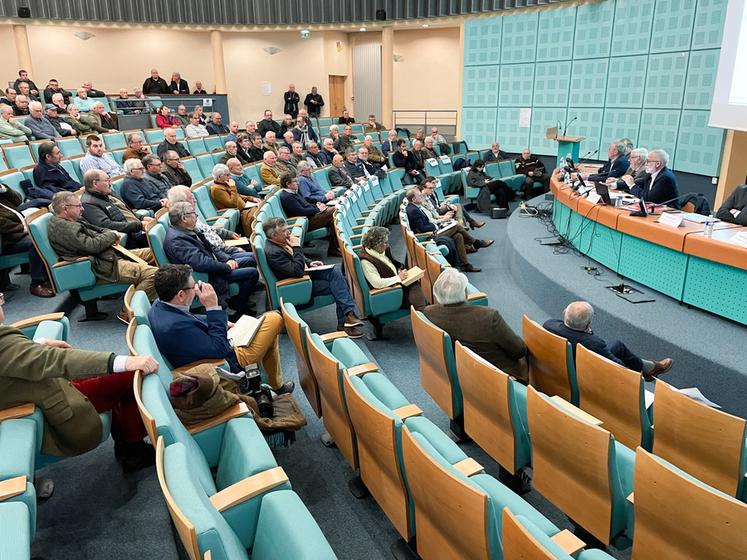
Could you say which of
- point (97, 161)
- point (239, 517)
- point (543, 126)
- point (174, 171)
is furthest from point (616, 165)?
point (239, 517)

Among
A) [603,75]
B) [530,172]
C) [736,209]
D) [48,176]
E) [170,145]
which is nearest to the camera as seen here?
[736,209]

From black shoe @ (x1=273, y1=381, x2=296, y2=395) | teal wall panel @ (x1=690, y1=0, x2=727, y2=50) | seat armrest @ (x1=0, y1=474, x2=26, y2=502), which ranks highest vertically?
teal wall panel @ (x1=690, y1=0, x2=727, y2=50)

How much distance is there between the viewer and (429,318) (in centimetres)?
311

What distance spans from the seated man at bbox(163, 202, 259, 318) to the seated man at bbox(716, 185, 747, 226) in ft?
13.1

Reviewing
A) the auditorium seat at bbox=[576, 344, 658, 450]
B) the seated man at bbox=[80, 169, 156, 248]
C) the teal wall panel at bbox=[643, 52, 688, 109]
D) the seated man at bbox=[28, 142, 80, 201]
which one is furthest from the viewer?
the teal wall panel at bbox=[643, 52, 688, 109]

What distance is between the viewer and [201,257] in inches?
162

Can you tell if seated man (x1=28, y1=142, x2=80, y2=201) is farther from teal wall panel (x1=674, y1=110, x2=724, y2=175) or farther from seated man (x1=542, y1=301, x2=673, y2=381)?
teal wall panel (x1=674, y1=110, x2=724, y2=175)

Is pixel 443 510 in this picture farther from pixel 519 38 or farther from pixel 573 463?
pixel 519 38

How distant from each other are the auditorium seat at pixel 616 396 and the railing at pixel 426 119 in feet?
40.9

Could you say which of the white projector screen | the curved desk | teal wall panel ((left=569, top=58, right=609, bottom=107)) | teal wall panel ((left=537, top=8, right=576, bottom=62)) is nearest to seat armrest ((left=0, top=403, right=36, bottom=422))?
the curved desk

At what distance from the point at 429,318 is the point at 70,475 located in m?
1.95

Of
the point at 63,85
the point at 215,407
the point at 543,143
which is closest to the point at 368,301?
the point at 215,407

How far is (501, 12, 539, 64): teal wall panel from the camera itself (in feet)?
36.6

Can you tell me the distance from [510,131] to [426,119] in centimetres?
386
